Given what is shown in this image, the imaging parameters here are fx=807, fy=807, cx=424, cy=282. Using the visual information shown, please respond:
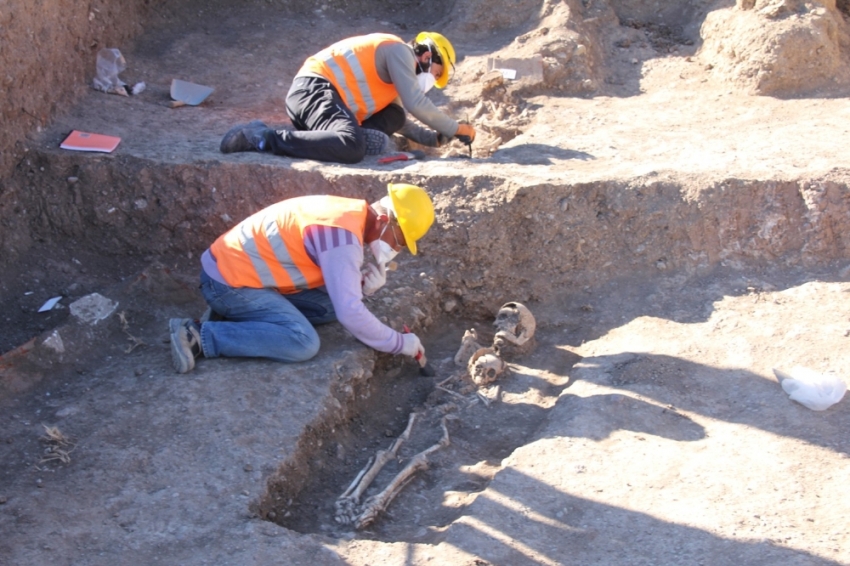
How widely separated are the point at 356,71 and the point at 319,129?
18.9 inches

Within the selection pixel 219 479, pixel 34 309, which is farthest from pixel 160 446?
pixel 34 309

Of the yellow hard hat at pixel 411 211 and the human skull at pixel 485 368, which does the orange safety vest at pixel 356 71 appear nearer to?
the yellow hard hat at pixel 411 211

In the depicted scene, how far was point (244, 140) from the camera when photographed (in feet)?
17.6

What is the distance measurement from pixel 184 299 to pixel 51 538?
6.44 ft

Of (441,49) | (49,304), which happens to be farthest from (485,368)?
(49,304)

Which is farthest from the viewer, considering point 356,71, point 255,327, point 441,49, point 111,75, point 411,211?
point 111,75

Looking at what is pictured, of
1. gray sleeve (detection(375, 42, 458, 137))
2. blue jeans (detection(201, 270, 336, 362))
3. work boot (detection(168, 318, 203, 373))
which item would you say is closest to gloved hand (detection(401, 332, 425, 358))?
blue jeans (detection(201, 270, 336, 362))

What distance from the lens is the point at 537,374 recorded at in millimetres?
4438

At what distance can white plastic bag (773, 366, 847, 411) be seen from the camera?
362 centimetres

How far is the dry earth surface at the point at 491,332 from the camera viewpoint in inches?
124

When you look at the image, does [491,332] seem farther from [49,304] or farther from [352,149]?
[49,304]

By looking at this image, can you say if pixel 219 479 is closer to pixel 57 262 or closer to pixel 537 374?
pixel 537 374

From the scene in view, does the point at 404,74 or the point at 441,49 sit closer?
the point at 404,74

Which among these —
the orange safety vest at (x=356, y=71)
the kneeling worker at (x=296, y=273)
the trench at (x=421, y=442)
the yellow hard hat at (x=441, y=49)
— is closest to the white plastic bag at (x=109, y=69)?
the orange safety vest at (x=356, y=71)
